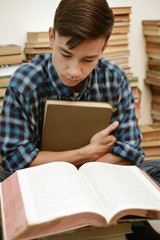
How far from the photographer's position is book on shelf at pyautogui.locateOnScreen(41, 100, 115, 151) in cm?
101

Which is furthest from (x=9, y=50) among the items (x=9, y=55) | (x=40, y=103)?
(x=40, y=103)

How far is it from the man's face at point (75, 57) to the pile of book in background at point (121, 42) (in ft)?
2.60

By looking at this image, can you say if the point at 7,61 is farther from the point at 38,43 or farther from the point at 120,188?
the point at 120,188

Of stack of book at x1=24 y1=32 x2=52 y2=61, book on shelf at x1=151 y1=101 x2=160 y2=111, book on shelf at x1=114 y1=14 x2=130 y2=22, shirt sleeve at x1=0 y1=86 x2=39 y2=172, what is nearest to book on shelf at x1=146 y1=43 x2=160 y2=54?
book on shelf at x1=114 y1=14 x2=130 y2=22

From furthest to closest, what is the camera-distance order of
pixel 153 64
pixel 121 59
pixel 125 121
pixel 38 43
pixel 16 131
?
1. pixel 153 64
2. pixel 121 59
3. pixel 38 43
4. pixel 125 121
5. pixel 16 131

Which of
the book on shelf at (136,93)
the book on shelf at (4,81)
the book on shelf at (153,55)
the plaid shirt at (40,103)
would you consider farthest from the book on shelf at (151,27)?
the book on shelf at (4,81)

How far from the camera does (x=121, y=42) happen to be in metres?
1.74

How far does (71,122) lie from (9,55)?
1.92ft

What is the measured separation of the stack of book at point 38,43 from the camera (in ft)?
5.04

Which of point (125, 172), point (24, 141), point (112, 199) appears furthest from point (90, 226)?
point (24, 141)

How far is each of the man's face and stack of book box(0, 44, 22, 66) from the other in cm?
55

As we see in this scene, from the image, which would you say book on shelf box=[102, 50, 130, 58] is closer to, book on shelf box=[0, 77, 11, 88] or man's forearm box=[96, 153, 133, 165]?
book on shelf box=[0, 77, 11, 88]

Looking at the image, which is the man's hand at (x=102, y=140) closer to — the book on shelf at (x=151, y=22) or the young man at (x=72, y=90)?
the young man at (x=72, y=90)

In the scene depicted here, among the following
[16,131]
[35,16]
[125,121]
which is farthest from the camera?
[35,16]
